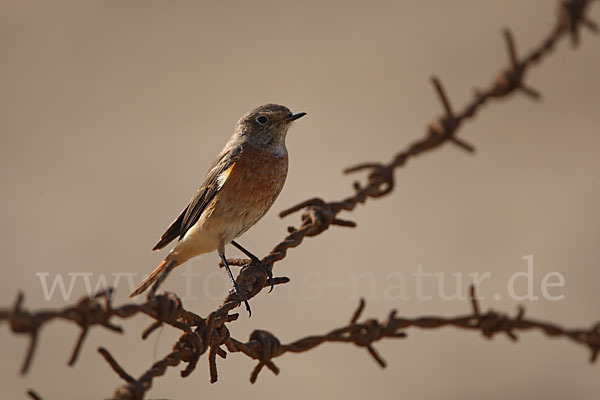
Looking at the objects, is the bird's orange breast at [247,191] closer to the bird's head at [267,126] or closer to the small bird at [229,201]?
the small bird at [229,201]

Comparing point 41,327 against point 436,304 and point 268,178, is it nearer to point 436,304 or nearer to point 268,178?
point 268,178

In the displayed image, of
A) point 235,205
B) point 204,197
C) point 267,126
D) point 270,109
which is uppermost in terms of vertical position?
point 270,109

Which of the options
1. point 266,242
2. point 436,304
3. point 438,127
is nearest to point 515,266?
point 436,304

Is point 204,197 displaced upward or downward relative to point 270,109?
downward

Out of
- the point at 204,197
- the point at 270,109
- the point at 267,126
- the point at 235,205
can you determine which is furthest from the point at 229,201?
the point at 270,109

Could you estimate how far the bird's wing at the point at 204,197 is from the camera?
5348mm

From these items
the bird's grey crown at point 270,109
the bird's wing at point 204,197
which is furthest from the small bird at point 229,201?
the bird's grey crown at point 270,109

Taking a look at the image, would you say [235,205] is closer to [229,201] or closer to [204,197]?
[229,201]

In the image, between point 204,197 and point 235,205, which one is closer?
point 235,205

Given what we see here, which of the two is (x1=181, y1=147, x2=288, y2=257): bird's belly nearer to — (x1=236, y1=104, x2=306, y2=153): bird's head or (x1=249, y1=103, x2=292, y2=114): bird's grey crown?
(x1=236, y1=104, x2=306, y2=153): bird's head

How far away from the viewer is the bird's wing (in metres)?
5.35

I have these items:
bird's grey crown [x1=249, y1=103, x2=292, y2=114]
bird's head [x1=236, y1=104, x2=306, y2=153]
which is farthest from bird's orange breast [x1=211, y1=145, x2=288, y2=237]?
bird's grey crown [x1=249, y1=103, x2=292, y2=114]

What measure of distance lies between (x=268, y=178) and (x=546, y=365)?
6.41 meters

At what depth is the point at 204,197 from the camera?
5379 millimetres
